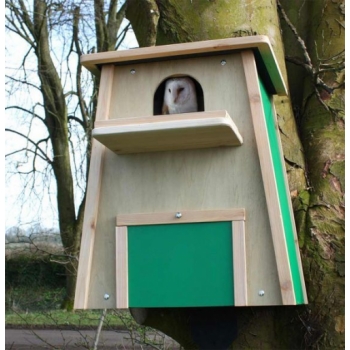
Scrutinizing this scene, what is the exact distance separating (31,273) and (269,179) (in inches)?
483

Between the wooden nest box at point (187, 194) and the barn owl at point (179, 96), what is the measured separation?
38 mm

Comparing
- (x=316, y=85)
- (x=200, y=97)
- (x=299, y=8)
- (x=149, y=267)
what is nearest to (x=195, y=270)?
(x=149, y=267)

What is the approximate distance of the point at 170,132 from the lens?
2230 mm

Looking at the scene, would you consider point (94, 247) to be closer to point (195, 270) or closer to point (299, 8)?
point (195, 270)

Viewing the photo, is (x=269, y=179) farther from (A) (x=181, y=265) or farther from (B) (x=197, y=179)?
(A) (x=181, y=265)

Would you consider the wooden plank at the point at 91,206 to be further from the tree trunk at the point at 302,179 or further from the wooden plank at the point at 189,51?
the tree trunk at the point at 302,179

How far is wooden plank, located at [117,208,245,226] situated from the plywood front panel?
0.03 m

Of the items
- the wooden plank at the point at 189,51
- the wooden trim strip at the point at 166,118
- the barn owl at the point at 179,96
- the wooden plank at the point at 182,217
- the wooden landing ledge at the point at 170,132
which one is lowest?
the wooden plank at the point at 182,217

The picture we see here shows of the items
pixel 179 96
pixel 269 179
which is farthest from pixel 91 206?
pixel 269 179

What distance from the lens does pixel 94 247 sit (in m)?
2.44

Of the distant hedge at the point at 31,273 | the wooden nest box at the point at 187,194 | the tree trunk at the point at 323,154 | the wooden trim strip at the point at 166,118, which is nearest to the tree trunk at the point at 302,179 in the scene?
the tree trunk at the point at 323,154

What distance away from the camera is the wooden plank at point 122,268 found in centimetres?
234

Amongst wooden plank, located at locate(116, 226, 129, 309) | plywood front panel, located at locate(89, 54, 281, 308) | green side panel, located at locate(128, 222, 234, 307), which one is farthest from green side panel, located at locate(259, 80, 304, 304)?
wooden plank, located at locate(116, 226, 129, 309)

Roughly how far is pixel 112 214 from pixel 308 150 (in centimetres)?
98
